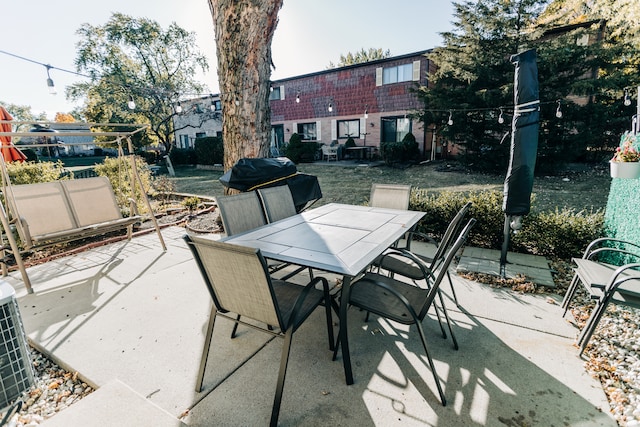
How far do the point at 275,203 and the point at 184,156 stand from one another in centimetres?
2032

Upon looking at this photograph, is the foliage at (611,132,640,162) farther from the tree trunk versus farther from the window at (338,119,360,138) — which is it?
the window at (338,119,360,138)

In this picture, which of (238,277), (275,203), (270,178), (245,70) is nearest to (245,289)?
(238,277)

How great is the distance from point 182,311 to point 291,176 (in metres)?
2.60

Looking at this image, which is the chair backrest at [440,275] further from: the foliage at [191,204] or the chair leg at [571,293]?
the foliage at [191,204]

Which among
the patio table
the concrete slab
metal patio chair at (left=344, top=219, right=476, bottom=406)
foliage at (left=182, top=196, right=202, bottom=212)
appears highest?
the patio table

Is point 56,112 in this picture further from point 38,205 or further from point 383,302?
point 383,302

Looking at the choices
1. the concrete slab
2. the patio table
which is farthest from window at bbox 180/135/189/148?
the concrete slab

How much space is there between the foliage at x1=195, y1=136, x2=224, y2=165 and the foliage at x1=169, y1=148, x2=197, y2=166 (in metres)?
1.39

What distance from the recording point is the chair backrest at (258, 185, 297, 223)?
3496 millimetres

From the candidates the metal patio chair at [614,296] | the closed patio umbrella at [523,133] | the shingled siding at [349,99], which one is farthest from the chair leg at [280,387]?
the shingled siding at [349,99]

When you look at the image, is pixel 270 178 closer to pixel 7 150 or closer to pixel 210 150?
pixel 7 150

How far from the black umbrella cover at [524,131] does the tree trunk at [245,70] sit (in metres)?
3.76

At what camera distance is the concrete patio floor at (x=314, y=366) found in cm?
173

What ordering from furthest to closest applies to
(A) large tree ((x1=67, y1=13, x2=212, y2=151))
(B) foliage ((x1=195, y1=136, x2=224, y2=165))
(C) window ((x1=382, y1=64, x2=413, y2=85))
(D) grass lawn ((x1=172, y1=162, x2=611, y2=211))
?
(A) large tree ((x1=67, y1=13, x2=212, y2=151))
(B) foliage ((x1=195, y1=136, x2=224, y2=165))
(C) window ((x1=382, y1=64, x2=413, y2=85))
(D) grass lawn ((x1=172, y1=162, x2=611, y2=211))
